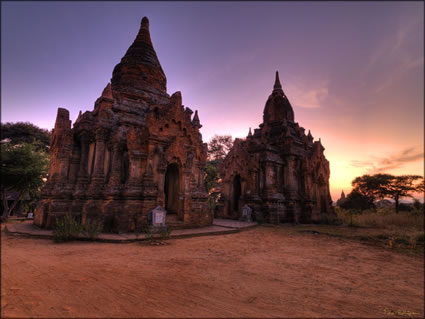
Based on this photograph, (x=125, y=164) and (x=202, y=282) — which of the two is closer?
Answer: (x=202, y=282)

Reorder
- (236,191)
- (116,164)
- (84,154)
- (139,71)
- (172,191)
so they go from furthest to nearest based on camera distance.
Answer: (236,191) < (139,71) < (172,191) < (84,154) < (116,164)

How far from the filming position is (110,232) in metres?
10.0

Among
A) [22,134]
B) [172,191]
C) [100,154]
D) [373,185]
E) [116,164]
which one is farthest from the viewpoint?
[373,185]

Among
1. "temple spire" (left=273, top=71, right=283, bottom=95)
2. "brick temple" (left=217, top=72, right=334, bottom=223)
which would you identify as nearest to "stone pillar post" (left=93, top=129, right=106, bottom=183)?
"brick temple" (left=217, top=72, right=334, bottom=223)

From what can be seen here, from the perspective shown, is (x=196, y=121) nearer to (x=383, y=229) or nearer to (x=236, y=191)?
(x=236, y=191)

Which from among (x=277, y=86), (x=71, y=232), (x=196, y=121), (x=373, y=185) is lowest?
(x=71, y=232)

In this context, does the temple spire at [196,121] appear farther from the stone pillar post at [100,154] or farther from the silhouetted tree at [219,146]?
the silhouetted tree at [219,146]

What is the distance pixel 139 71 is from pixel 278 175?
12.4 metres

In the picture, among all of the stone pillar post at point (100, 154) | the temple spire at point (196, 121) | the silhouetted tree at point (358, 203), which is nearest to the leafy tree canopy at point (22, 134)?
the stone pillar post at point (100, 154)

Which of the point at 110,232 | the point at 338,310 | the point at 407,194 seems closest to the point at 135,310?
the point at 338,310

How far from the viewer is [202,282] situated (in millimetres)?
A: 4641

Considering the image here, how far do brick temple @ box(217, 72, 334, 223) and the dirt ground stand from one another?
9.24 metres

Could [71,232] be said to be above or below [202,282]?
above

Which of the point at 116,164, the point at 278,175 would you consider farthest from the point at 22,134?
the point at 278,175
